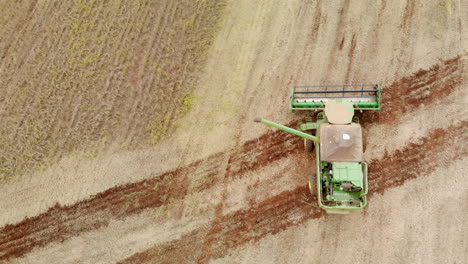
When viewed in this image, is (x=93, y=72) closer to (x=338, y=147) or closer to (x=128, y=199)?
(x=128, y=199)

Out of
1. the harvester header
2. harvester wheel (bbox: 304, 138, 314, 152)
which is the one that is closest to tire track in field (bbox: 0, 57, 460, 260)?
harvester wheel (bbox: 304, 138, 314, 152)

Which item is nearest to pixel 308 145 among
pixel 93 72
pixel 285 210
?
pixel 285 210

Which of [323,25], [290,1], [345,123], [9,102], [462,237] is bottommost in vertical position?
[462,237]

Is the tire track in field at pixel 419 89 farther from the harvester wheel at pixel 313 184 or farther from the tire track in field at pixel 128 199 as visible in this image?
the tire track in field at pixel 128 199

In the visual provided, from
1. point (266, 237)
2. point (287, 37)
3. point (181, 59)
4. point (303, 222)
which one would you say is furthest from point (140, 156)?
point (287, 37)

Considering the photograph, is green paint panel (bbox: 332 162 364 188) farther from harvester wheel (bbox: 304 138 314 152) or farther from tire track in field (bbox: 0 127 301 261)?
tire track in field (bbox: 0 127 301 261)

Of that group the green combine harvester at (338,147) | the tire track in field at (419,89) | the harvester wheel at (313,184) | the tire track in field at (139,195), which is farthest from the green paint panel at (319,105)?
the harvester wheel at (313,184)

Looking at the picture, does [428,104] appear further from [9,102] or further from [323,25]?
[9,102]
